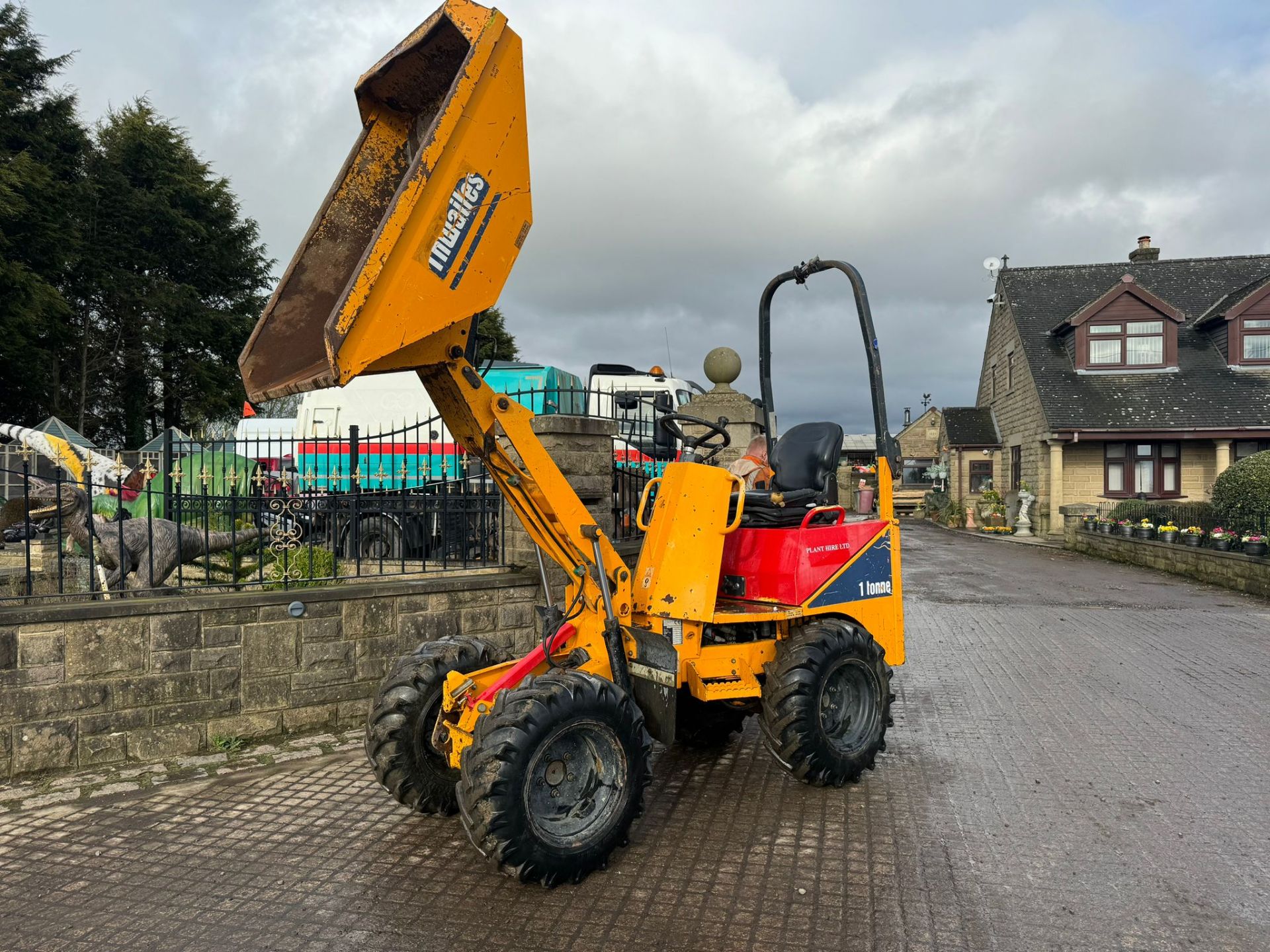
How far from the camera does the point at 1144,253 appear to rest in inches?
1193

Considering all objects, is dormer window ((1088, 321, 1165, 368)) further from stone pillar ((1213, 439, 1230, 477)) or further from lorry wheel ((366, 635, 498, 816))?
lorry wheel ((366, 635, 498, 816))

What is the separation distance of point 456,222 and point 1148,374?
26850 millimetres

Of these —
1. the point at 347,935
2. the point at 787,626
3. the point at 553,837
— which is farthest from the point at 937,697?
the point at 347,935

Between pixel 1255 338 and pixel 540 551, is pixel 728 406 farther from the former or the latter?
pixel 1255 338

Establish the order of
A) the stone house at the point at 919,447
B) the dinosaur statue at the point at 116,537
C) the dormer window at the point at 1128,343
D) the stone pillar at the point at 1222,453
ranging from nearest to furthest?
the dinosaur statue at the point at 116,537 → the stone pillar at the point at 1222,453 → the dormer window at the point at 1128,343 → the stone house at the point at 919,447

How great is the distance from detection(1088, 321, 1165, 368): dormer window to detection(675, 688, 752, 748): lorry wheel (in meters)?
24.2

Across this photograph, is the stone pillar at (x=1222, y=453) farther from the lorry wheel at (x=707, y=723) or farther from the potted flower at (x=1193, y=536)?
the lorry wheel at (x=707, y=723)

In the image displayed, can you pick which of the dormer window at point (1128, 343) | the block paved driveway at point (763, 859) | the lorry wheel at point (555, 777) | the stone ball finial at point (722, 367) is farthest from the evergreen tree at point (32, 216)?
the dormer window at point (1128, 343)

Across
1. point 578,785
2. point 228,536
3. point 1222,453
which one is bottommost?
point 578,785

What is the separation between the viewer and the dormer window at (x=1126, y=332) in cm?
2525

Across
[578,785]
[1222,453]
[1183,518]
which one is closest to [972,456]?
[1222,453]

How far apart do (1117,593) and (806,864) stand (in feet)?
37.4

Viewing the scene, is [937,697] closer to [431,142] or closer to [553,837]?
[553,837]

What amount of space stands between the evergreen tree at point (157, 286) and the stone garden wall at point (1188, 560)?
26.0 m
